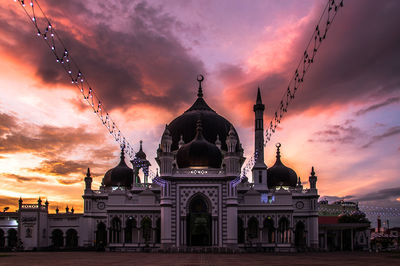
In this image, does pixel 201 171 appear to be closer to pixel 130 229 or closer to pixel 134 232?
pixel 134 232

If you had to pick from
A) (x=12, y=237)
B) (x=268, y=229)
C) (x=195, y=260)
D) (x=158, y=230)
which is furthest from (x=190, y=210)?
(x=12, y=237)

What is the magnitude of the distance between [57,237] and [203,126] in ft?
82.1

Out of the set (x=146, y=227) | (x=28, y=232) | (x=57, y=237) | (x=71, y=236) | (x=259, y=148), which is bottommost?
(x=57, y=237)

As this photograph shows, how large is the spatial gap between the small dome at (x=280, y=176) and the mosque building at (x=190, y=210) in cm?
14

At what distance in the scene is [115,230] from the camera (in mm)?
57219

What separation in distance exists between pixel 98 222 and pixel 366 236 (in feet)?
129

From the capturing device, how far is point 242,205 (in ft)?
188

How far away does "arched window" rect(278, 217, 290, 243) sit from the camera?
57.1 meters

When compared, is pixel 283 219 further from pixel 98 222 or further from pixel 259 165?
pixel 98 222

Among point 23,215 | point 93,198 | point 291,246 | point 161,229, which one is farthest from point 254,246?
point 23,215

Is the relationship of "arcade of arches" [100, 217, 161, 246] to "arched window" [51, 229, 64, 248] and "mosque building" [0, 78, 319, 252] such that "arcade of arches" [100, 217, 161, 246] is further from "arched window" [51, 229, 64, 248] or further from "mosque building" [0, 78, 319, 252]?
"arched window" [51, 229, 64, 248]

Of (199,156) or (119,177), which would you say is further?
(119,177)

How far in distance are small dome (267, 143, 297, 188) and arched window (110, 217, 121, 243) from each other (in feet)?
74.4

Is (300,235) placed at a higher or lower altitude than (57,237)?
higher
